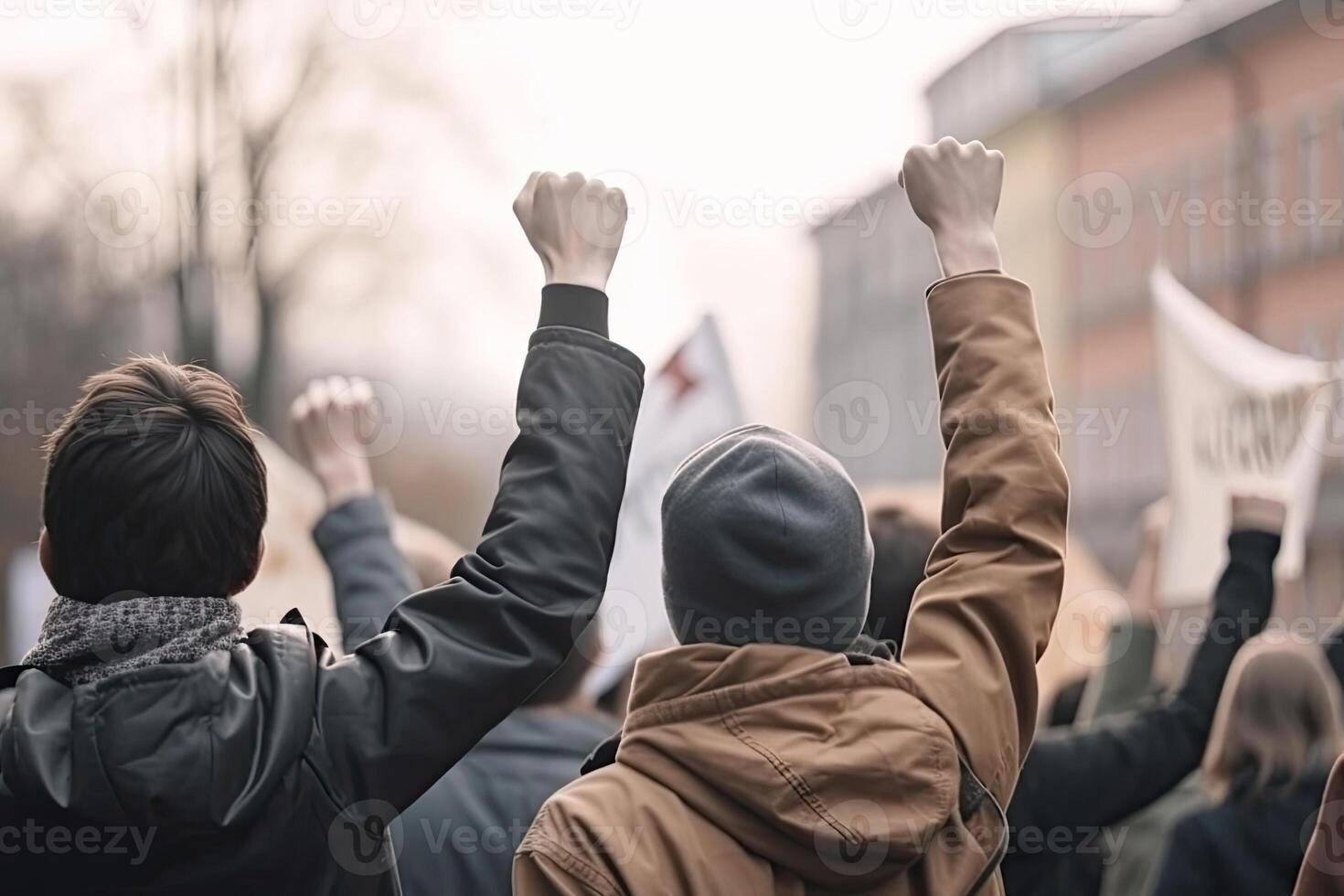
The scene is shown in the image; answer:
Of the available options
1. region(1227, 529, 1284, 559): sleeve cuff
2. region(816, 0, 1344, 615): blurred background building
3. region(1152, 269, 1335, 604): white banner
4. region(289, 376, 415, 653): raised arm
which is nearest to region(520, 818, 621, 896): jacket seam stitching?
region(289, 376, 415, 653): raised arm

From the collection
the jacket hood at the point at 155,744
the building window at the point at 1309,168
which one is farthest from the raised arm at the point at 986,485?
the building window at the point at 1309,168

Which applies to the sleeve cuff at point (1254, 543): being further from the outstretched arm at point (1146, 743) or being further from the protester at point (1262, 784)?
the protester at point (1262, 784)

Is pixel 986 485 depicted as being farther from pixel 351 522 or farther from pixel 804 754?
pixel 351 522

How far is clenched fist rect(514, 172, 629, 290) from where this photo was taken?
166 centimetres

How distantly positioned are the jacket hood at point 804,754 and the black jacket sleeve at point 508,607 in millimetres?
131

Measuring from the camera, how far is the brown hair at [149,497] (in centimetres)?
152

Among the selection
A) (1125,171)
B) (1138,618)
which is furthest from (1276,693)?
(1125,171)

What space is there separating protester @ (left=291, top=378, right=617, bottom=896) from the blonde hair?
5.23 ft

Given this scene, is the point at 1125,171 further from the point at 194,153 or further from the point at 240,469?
the point at 240,469

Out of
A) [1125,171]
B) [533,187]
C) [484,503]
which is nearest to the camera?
[533,187]

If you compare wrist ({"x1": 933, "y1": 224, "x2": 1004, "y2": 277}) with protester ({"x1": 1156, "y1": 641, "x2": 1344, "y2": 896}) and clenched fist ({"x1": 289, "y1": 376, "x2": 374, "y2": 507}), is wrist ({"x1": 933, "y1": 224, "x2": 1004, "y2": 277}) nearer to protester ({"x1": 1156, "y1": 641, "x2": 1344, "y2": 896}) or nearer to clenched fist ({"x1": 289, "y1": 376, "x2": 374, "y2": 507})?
clenched fist ({"x1": 289, "y1": 376, "x2": 374, "y2": 507})

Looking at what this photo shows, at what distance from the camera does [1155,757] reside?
2479 mm

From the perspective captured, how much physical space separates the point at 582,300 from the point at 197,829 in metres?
0.63

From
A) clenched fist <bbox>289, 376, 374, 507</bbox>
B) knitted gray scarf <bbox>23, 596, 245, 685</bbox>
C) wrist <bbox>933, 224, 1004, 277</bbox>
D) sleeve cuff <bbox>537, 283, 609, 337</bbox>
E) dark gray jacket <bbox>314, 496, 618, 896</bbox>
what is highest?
wrist <bbox>933, 224, 1004, 277</bbox>
